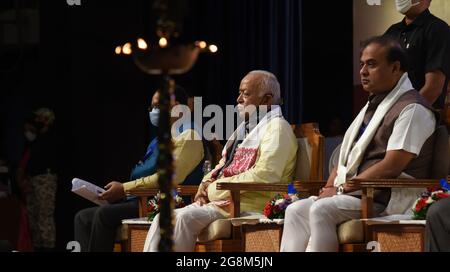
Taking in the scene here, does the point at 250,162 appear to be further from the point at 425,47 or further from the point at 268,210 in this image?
the point at 425,47

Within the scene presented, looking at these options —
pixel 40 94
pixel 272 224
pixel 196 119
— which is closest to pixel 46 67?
pixel 40 94

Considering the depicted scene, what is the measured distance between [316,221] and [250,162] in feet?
3.40

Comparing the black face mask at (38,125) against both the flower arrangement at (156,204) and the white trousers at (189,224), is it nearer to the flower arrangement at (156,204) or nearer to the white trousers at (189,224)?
the flower arrangement at (156,204)

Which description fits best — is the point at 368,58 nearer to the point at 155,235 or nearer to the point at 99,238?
the point at 155,235

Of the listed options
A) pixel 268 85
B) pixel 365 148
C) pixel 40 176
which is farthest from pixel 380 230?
pixel 40 176

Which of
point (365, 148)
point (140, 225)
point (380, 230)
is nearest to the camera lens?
point (380, 230)

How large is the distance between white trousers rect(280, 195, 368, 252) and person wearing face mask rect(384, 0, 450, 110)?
2.87 feet

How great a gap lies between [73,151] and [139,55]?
19.0ft

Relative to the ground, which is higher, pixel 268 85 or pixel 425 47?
pixel 425 47

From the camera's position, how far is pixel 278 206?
511 centimetres

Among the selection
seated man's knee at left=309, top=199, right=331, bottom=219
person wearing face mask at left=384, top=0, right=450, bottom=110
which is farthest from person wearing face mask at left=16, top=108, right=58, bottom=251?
seated man's knee at left=309, top=199, right=331, bottom=219

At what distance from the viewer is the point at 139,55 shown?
9.08 feet

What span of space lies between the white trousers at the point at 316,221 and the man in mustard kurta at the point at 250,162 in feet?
1.84

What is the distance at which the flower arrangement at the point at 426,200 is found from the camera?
14.8 ft
